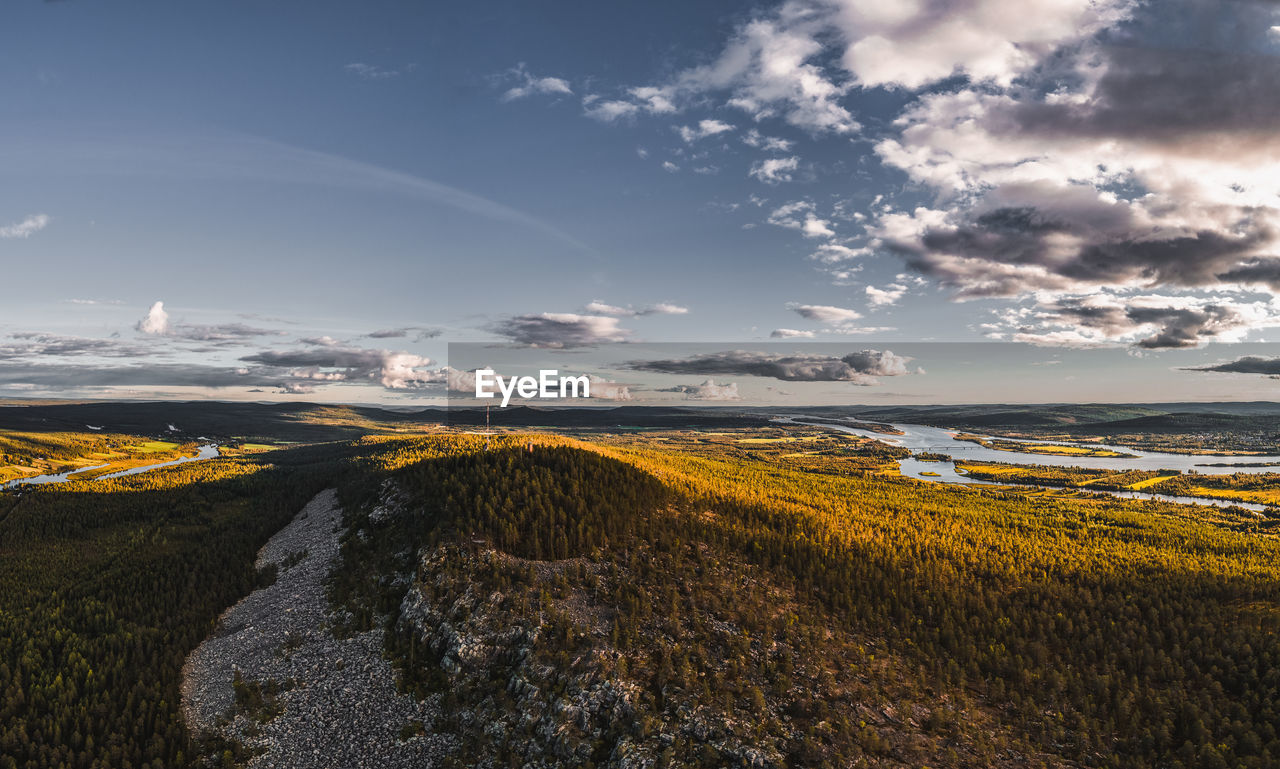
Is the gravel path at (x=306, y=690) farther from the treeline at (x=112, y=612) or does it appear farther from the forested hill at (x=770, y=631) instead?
the forested hill at (x=770, y=631)

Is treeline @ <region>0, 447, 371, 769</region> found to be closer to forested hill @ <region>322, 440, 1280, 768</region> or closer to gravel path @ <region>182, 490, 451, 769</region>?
gravel path @ <region>182, 490, 451, 769</region>

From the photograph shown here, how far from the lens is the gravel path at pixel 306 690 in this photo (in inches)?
1303

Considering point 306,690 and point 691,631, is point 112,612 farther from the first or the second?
point 691,631

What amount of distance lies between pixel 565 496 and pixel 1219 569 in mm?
80827

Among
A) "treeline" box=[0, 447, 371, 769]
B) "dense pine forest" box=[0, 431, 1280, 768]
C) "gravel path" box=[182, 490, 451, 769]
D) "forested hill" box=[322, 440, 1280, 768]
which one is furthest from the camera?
"treeline" box=[0, 447, 371, 769]

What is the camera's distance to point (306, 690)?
125 feet

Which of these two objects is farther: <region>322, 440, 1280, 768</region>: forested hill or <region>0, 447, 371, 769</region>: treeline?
<region>0, 447, 371, 769</region>: treeline

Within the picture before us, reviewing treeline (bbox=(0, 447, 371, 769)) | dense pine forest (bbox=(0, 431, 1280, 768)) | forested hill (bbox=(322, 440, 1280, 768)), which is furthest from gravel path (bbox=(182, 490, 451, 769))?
forested hill (bbox=(322, 440, 1280, 768))

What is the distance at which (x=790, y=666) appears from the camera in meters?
37.0

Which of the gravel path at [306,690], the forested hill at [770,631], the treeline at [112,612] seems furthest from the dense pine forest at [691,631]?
the gravel path at [306,690]

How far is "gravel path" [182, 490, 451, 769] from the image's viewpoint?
33094mm

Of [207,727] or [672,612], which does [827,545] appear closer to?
[672,612]

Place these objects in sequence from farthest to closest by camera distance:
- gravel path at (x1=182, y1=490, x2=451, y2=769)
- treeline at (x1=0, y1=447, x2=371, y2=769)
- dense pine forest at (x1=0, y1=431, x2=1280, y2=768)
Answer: treeline at (x1=0, y1=447, x2=371, y2=769) → gravel path at (x1=182, y1=490, x2=451, y2=769) → dense pine forest at (x1=0, y1=431, x2=1280, y2=768)

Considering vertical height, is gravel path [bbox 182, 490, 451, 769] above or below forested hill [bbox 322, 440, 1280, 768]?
below
